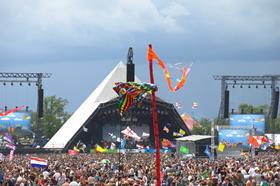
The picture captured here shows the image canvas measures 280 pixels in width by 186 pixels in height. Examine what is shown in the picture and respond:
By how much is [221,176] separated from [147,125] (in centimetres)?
5850

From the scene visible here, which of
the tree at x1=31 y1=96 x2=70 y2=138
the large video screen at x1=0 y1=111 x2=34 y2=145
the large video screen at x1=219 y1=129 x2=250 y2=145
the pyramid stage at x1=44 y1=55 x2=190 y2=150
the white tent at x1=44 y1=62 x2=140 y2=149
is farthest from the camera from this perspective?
the tree at x1=31 y1=96 x2=70 y2=138

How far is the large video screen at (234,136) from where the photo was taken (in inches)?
2496

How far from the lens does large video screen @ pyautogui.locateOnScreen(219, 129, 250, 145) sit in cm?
6341

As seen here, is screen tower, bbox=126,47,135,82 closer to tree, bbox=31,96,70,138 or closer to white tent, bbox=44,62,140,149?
white tent, bbox=44,62,140,149

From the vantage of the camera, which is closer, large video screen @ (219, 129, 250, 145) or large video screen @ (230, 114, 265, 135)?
large video screen @ (219, 129, 250, 145)

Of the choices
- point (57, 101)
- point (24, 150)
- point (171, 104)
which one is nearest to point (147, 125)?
point (171, 104)

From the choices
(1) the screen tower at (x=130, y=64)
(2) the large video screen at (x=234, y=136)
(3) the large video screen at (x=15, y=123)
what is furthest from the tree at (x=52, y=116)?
(1) the screen tower at (x=130, y=64)

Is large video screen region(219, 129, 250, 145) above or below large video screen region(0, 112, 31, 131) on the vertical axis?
below

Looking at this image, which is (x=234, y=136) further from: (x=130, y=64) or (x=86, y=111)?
(x=130, y=64)

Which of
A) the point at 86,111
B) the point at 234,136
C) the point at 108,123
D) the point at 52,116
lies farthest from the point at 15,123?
the point at 52,116

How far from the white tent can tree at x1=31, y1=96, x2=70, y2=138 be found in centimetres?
2424

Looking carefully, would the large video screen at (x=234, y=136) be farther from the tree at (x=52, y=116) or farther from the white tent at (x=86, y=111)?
the tree at (x=52, y=116)

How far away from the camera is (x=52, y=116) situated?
385 feet

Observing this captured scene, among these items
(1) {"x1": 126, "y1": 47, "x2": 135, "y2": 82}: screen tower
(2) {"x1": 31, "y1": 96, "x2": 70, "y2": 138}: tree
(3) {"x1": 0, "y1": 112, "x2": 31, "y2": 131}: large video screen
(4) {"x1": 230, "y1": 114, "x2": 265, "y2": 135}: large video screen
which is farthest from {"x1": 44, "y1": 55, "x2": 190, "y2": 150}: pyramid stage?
(1) {"x1": 126, "y1": 47, "x2": 135, "y2": 82}: screen tower
